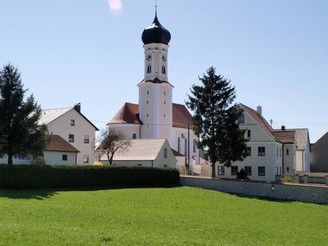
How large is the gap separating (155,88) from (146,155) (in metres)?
27.7

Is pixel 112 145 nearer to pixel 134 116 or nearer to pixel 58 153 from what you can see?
pixel 58 153

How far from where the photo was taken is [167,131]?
80.9 meters

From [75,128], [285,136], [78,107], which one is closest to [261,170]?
[285,136]

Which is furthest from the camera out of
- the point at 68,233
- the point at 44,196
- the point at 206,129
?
the point at 206,129

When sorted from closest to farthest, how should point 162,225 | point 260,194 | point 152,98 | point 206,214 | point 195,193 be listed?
point 162,225 → point 206,214 → point 195,193 → point 260,194 → point 152,98

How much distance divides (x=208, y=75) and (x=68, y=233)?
→ 36488mm

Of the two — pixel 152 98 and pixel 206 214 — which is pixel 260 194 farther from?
pixel 152 98

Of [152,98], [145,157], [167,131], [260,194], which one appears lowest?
[260,194]

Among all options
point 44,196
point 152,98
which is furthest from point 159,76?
point 44,196

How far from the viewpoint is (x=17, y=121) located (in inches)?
1506

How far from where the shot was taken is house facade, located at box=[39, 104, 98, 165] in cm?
5956

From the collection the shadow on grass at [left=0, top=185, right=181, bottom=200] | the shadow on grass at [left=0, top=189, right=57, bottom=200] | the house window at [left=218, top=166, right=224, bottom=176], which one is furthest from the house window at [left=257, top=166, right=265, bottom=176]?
the shadow on grass at [left=0, top=189, right=57, bottom=200]

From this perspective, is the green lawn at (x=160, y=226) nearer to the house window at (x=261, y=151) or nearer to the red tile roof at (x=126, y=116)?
the house window at (x=261, y=151)

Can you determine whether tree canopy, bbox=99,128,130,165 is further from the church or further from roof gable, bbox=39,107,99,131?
the church
